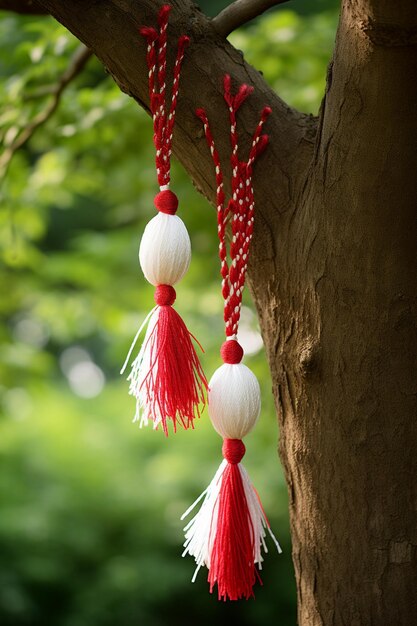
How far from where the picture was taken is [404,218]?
40.6 inches

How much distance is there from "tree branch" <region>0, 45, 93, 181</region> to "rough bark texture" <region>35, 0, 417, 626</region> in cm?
68

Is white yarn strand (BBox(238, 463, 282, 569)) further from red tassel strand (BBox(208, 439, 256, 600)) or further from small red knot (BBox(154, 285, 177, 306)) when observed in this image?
small red knot (BBox(154, 285, 177, 306))

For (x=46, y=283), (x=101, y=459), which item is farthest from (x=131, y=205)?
(x=101, y=459)

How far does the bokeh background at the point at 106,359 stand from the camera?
226 centimetres

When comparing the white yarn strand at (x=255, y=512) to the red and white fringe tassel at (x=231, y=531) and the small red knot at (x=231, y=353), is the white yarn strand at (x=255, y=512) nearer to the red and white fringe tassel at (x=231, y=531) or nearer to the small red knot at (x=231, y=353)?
the red and white fringe tassel at (x=231, y=531)

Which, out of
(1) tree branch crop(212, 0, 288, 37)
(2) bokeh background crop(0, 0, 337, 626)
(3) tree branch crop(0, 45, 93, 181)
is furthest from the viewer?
(2) bokeh background crop(0, 0, 337, 626)

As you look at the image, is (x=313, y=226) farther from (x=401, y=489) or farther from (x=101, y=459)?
(x=101, y=459)

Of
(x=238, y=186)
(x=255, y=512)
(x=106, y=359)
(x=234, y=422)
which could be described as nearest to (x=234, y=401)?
(x=234, y=422)

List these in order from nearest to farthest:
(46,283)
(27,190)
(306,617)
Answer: (306,617)
(27,190)
(46,283)

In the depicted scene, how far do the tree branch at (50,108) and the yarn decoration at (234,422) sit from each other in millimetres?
759

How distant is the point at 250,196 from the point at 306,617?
59cm

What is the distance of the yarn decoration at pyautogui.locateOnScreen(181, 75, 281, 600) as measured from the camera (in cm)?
111

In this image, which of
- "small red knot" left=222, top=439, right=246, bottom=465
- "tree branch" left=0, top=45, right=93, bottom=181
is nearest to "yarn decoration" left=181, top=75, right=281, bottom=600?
"small red knot" left=222, top=439, right=246, bottom=465

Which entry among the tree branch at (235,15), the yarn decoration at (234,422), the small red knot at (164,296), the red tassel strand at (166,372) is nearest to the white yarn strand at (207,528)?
the yarn decoration at (234,422)
